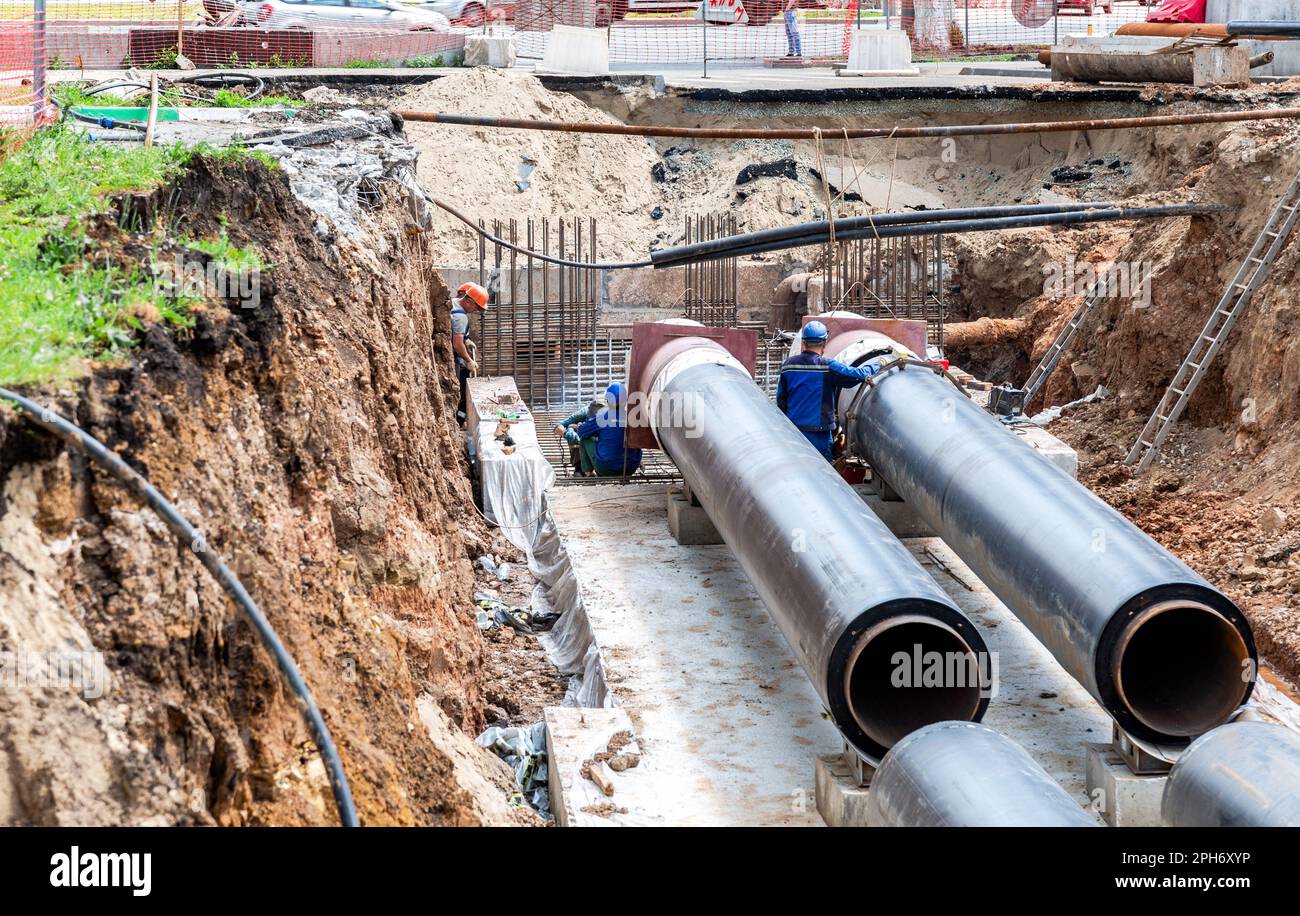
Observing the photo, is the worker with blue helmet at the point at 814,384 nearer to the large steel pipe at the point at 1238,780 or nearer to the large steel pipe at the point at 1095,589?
the large steel pipe at the point at 1095,589

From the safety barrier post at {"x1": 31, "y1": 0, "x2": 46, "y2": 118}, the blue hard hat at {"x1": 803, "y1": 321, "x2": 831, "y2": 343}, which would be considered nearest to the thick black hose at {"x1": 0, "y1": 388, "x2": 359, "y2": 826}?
the safety barrier post at {"x1": 31, "y1": 0, "x2": 46, "y2": 118}

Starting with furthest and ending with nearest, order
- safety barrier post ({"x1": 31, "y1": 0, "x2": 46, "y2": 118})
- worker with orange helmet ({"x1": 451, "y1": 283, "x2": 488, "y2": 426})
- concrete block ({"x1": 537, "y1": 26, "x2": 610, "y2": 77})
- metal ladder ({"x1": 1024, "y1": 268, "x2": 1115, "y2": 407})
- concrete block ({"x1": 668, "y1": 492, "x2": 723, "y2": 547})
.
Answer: concrete block ({"x1": 537, "y1": 26, "x2": 610, "y2": 77})
metal ladder ({"x1": 1024, "y1": 268, "x2": 1115, "y2": 407})
worker with orange helmet ({"x1": 451, "y1": 283, "x2": 488, "y2": 426})
concrete block ({"x1": 668, "y1": 492, "x2": 723, "y2": 547})
safety barrier post ({"x1": 31, "y1": 0, "x2": 46, "y2": 118})

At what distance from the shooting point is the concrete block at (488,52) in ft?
79.7

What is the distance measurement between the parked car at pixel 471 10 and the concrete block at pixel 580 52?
4.41m

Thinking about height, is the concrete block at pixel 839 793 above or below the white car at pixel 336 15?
below

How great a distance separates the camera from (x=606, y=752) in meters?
9.22

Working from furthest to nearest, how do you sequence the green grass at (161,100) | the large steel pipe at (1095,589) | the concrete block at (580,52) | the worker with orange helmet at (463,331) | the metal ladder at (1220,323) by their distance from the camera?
the concrete block at (580,52) → the worker with orange helmet at (463,331) → the metal ladder at (1220,323) → the green grass at (161,100) → the large steel pipe at (1095,589)

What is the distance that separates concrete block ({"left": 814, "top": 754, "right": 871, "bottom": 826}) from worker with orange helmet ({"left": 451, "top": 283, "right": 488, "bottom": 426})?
7.14m

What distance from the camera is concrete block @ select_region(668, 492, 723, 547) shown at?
42.7ft

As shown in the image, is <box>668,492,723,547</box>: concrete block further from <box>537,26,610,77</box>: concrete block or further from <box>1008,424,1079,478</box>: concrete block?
<box>537,26,610,77</box>: concrete block

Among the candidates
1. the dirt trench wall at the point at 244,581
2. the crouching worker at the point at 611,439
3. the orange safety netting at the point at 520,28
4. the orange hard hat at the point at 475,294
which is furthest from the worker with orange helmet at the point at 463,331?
the orange safety netting at the point at 520,28
